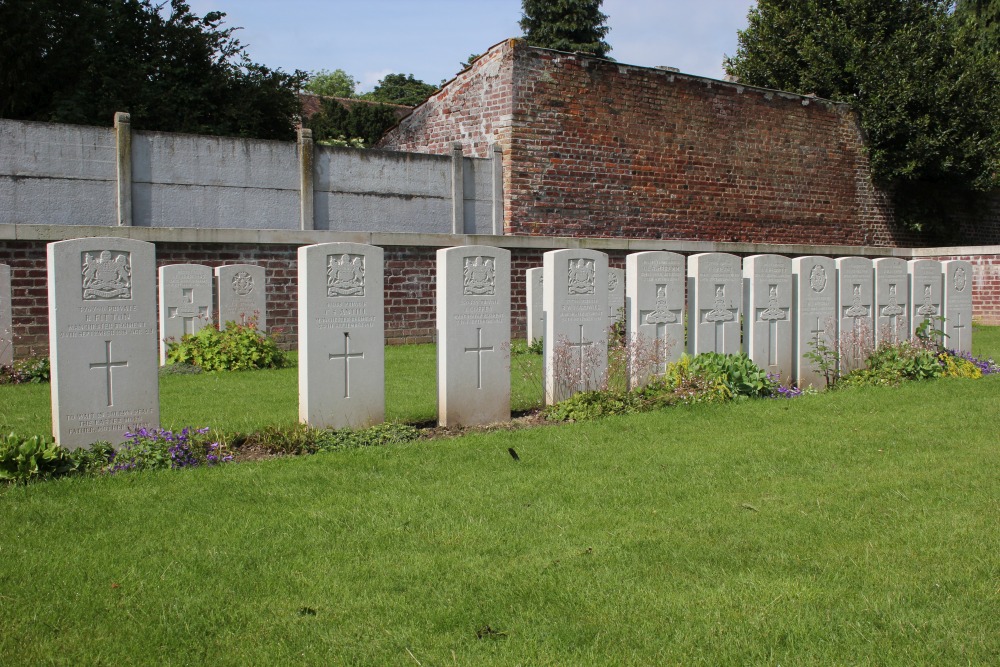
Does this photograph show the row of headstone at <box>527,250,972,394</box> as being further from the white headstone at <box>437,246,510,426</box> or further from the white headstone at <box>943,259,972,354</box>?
the white headstone at <box>437,246,510,426</box>

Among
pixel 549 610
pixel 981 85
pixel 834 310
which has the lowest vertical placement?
pixel 549 610

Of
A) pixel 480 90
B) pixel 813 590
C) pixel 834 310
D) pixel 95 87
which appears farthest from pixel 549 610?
pixel 95 87

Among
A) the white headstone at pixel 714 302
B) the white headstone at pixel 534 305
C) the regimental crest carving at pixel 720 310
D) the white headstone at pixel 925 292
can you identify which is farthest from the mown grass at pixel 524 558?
the white headstone at pixel 534 305

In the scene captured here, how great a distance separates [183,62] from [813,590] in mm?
19146

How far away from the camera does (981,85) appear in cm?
2123

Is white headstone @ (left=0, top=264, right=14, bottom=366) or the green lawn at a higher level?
white headstone @ (left=0, top=264, right=14, bottom=366)

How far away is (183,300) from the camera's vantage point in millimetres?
11289

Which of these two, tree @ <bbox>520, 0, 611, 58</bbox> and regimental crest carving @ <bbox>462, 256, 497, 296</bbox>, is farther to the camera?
tree @ <bbox>520, 0, 611, 58</bbox>

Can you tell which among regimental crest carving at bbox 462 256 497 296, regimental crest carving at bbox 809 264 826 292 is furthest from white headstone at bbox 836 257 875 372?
regimental crest carving at bbox 462 256 497 296

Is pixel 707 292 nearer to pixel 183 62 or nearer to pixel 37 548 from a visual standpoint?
pixel 37 548

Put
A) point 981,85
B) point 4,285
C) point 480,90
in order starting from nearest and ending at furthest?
1. point 4,285
2. point 480,90
3. point 981,85

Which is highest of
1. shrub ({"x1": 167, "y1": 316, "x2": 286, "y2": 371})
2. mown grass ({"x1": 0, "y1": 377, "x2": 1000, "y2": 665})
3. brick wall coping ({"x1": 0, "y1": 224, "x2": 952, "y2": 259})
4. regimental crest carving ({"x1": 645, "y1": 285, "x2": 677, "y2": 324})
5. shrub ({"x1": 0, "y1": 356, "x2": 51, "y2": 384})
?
brick wall coping ({"x1": 0, "y1": 224, "x2": 952, "y2": 259})

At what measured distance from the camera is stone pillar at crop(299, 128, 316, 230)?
13.7 meters

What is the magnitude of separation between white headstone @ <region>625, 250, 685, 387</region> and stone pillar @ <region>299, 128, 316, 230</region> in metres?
7.23
